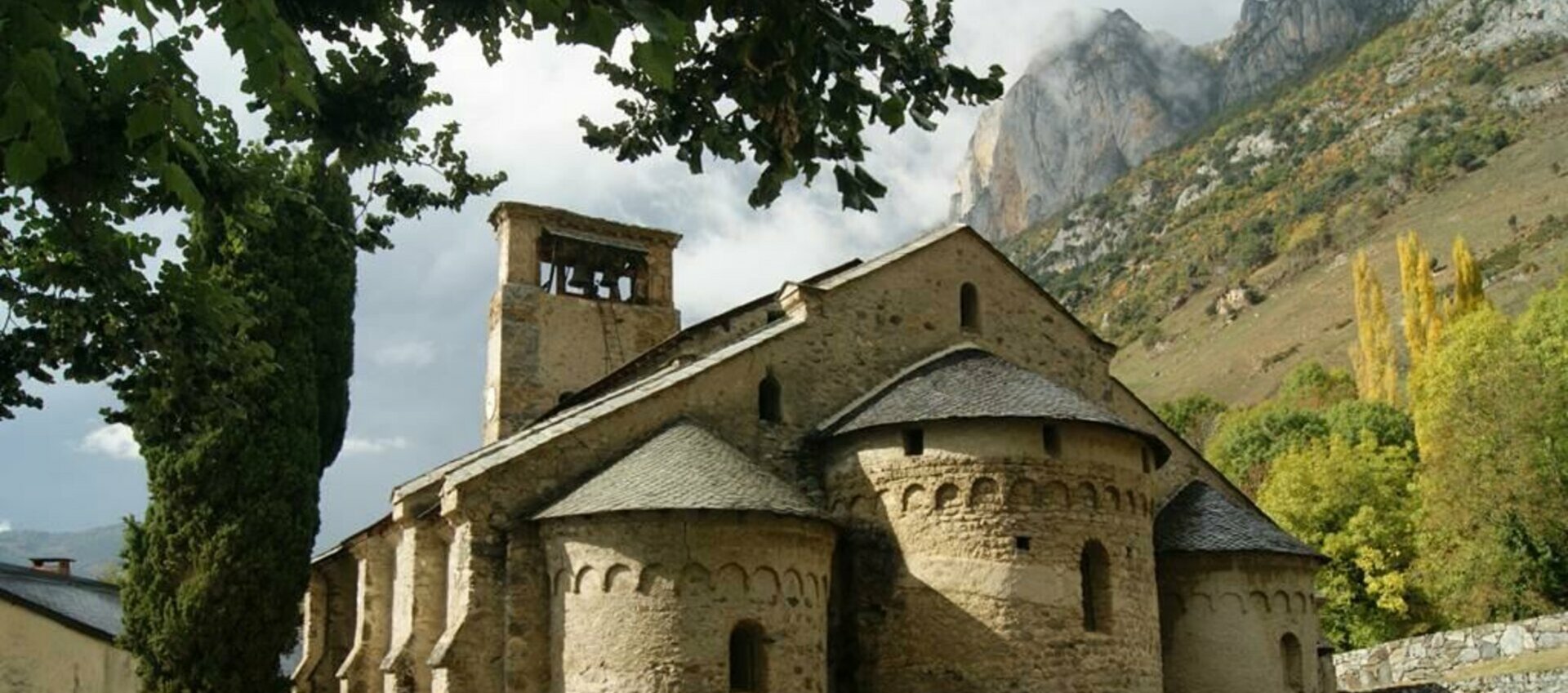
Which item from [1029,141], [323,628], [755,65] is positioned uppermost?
[1029,141]

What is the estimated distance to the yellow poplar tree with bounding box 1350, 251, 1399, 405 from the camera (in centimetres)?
6444

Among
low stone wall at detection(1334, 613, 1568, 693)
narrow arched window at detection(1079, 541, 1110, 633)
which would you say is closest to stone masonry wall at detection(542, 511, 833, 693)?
narrow arched window at detection(1079, 541, 1110, 633)

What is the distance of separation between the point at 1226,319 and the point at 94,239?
98724 millimetres

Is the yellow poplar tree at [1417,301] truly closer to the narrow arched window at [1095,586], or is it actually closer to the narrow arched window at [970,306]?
the narrow arched window at [970,306]

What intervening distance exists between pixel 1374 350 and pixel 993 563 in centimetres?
5558

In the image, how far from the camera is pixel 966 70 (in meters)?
7.32

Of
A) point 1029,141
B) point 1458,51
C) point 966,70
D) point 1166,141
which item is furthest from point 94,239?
point 1029,141

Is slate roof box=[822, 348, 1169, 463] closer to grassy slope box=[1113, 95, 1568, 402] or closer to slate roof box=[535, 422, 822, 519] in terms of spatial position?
slate roof box=[535, 422, 822, 519]

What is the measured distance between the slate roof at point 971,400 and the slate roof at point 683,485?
5.44ft

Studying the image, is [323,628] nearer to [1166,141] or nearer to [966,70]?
[966,70]

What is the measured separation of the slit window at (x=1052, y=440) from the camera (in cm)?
1695

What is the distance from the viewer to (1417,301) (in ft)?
202

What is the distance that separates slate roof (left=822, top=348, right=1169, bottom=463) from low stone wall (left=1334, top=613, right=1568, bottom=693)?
309 inches

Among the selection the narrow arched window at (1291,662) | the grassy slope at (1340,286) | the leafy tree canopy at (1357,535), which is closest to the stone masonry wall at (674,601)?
the narrow arched window at (1291,662)
